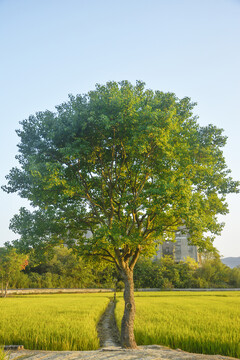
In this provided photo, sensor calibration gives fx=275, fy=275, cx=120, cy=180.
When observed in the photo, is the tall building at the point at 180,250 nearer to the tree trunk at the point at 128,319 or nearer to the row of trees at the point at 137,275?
the row of trees at the point at 137,275

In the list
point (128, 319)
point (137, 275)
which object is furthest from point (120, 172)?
point (137, 275)

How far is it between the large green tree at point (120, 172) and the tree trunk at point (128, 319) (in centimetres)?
4

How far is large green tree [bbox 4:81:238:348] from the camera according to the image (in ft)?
33.0

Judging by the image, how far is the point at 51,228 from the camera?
12.3 metres

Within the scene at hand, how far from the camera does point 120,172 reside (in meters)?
11.7

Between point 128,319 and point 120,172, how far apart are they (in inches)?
226

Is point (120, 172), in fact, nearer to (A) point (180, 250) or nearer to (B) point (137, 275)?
(B) point (137, 275)

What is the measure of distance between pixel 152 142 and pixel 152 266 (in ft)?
163

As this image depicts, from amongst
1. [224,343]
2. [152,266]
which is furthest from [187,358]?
[152,266]

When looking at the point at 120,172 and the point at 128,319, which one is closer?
the point at 128,319

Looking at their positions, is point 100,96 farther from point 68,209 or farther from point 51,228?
point 51,228

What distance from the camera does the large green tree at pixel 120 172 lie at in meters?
10.1

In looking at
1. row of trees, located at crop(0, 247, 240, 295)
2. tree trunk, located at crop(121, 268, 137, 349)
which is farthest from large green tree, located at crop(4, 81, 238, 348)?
row of trees, located at crop(0, 247, 240, 295)

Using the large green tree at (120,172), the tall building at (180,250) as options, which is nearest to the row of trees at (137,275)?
the tall building at (180,250)
